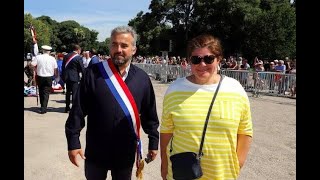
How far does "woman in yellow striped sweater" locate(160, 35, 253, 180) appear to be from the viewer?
106 inches

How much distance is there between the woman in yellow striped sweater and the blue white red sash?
567mm

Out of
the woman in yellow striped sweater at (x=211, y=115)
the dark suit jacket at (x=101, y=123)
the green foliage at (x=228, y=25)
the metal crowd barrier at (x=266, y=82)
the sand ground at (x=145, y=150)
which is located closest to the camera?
the woman in yellow striped sweater at (x=211, y=115)

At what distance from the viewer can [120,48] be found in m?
3.35

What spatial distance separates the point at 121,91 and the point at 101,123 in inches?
12.4

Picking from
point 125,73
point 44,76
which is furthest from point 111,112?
point 44,76

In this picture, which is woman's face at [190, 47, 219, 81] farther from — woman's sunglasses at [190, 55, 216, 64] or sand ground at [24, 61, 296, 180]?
sand ground at [24, 61, 296, 180]

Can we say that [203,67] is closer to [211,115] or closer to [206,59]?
[206,59]

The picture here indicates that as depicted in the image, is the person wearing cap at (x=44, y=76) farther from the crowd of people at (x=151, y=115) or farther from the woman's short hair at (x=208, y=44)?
the woman's short hair at (x=208, y=44)

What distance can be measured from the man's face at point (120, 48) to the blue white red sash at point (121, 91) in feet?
0.25

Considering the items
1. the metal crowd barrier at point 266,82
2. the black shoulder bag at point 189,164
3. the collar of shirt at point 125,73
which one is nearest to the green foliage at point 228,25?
the metal crowd barrier at point 266,82

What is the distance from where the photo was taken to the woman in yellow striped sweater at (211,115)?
8.81 feet
